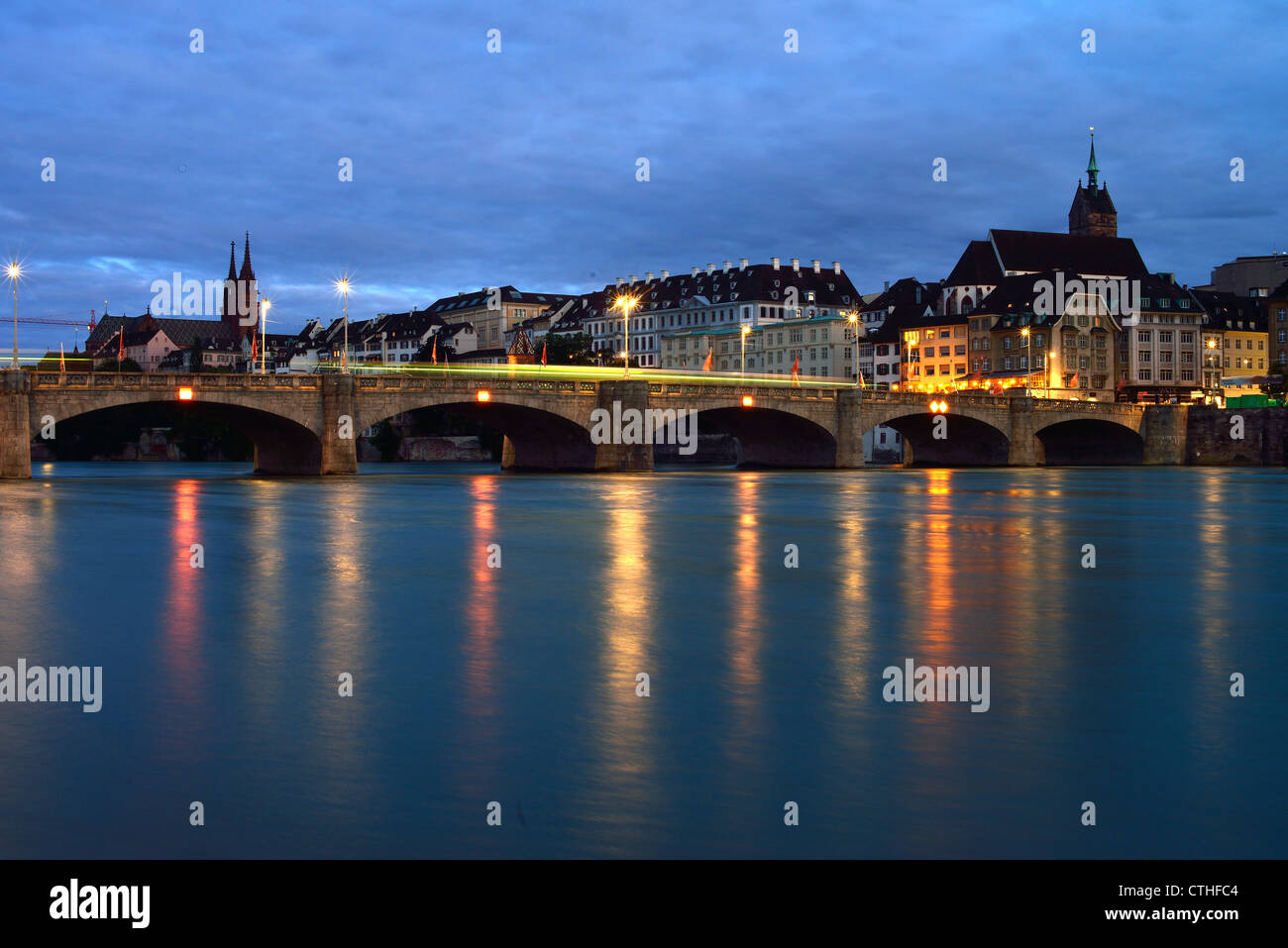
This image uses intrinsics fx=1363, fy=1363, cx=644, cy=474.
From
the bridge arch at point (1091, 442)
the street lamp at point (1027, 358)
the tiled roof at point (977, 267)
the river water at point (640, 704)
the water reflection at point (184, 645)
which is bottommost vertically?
the river water at point (640, 704)

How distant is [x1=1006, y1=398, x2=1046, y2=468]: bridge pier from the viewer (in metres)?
91.4

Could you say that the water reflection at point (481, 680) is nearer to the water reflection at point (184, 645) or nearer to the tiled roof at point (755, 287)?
the water reflection at point (184, 645)

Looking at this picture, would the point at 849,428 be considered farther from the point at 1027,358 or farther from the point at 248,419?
the point at 1027,358

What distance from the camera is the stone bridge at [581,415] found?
192 feet

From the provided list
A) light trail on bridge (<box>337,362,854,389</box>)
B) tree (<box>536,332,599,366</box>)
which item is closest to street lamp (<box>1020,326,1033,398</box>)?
light trail on bridge (<box>337,362,854,389</box>)

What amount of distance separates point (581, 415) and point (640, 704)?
60.4m

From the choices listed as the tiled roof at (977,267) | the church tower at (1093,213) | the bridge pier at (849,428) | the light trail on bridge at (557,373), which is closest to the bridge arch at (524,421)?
the light trail on bridge at (557,373)

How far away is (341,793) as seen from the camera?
27.5 ft

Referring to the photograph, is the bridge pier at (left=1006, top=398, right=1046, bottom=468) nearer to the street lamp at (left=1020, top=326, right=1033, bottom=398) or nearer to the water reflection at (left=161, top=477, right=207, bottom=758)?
the street lamp at (left=1020, top=326, right=1033, bottom=398)

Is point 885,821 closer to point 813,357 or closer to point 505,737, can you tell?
point 505,737

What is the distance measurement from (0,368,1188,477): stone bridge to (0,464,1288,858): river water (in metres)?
32.9

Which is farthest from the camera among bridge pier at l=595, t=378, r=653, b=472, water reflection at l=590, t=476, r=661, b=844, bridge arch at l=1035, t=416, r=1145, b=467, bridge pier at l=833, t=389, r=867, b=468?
bridge arch at l=1035, t=416, r=1145, b=467

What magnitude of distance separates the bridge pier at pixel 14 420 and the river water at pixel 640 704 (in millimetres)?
31647

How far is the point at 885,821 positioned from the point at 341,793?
10.8 ft
